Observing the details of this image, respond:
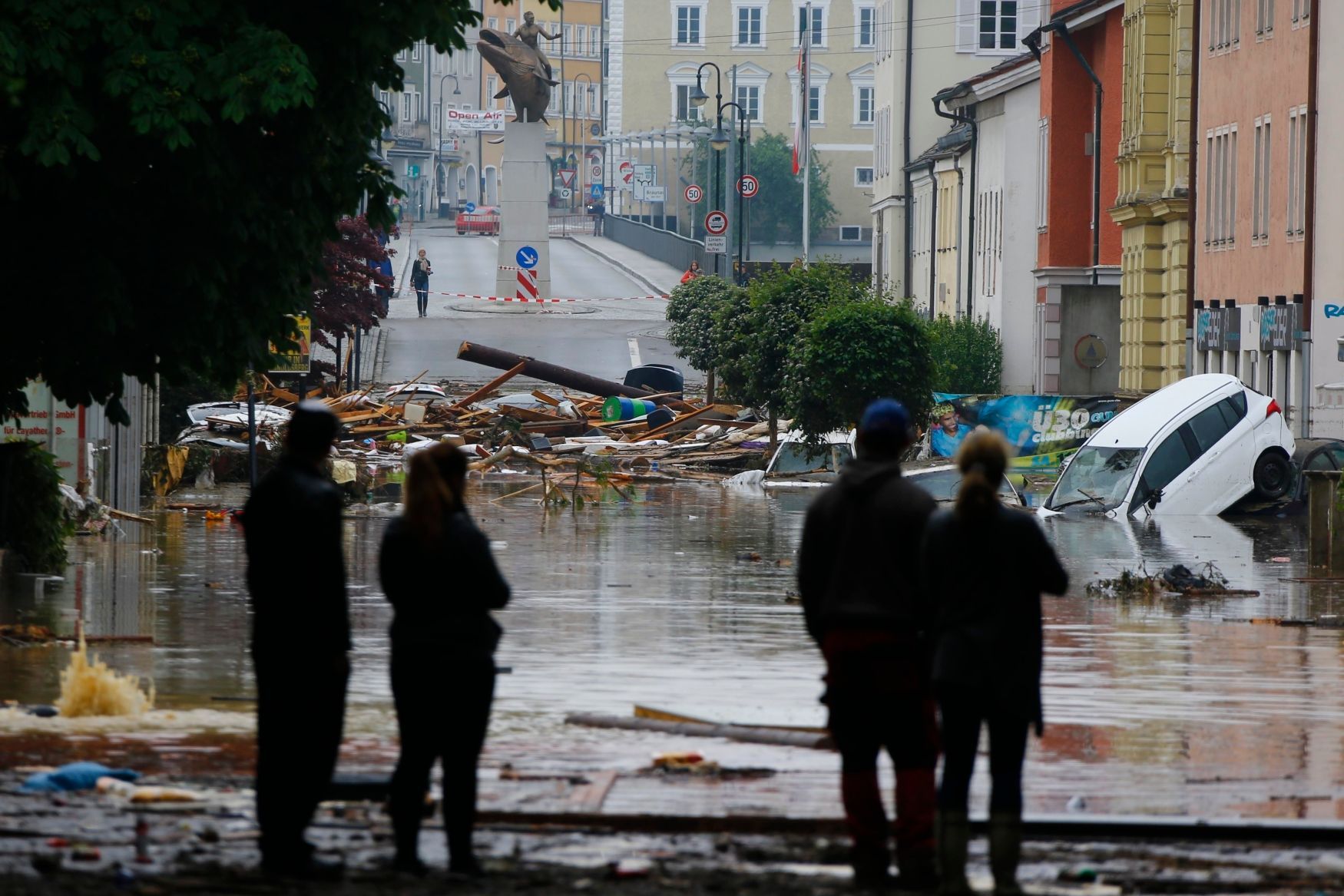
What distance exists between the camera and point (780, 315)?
4453cm

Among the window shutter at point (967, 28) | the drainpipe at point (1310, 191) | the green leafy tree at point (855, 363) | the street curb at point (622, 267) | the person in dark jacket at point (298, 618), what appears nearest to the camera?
the person in dark jacket at point (298, 618)

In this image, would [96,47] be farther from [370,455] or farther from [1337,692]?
[370,455]

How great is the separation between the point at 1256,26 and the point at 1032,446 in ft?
28.3

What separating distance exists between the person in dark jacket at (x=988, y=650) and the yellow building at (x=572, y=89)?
157148 mm

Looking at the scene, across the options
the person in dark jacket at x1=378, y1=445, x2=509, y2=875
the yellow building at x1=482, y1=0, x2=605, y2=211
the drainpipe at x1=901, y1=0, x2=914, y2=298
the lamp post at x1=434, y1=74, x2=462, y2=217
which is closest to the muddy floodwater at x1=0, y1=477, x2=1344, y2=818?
the person in dark jacket at x1=378, y1=445, x2=509, y2=875

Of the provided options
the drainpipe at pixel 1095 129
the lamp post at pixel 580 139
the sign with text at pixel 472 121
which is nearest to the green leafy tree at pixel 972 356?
the drainpipe at pixel 1095 129

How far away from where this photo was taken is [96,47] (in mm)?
14078

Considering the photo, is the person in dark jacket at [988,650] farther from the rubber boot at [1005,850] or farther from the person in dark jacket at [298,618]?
the person in dark jacket at [298,618]

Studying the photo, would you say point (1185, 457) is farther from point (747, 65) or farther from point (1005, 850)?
point (747, 65)

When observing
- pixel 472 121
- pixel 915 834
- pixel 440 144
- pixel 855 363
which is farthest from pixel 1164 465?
pixel 440 144

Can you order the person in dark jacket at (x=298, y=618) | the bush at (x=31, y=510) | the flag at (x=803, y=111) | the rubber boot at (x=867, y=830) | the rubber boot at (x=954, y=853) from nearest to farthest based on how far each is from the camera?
the rubber boot at (x=954, y=853) → the rubber boot at (x=867, y=830) → the person in dark jacket at (x=298, y=618) → the bush at (x=31, y=510) → the flag at (x=803, y=111)

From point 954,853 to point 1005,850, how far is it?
0.58ft

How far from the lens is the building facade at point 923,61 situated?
84.0 metres

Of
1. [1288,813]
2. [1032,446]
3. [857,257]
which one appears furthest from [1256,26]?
[857,257]
